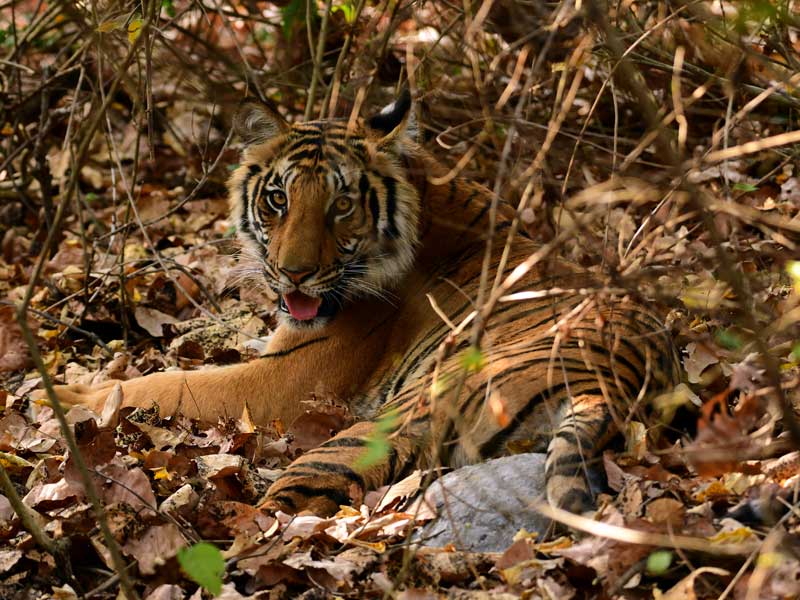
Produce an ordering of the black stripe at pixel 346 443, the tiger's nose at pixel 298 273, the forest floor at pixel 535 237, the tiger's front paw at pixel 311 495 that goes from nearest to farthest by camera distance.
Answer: the forest floor at pixel 535 237 < the tiger's front paw at pixel 311 495 < the black stripe at pixel 346 443 < the tiger's nose at pixel 298 273

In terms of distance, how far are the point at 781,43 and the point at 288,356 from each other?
255 centimetres

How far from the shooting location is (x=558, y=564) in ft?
9.51

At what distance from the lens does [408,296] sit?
193 inches

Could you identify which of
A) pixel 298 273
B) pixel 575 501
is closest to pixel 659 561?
pixel 575 501

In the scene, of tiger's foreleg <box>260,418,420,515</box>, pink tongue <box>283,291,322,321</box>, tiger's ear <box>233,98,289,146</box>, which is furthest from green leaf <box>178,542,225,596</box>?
tiger's ear <box>233,98,289,146</box>

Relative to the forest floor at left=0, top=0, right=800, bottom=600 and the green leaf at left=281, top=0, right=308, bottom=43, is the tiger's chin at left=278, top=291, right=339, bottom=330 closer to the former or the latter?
the forest floor at left=0, top=0, right=800, bottom=600

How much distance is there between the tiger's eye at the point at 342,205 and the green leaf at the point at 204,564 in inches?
90.8

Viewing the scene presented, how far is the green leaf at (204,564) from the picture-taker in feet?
8.46

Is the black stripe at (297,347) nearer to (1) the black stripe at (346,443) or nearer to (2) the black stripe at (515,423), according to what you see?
(1) the black stripe at (346,443)

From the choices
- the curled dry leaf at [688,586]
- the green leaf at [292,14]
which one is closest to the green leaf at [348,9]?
the green leaf at [292,14]

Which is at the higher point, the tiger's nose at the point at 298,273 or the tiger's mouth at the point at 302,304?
the tiger's nose at the point at 298,273

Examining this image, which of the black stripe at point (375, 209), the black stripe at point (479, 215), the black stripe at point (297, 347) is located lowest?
the black stripe at point (297, 347)

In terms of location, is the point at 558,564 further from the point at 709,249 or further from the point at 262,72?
the point at 262,72

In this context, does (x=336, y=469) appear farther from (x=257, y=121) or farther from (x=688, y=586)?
(x=257, y=121)
